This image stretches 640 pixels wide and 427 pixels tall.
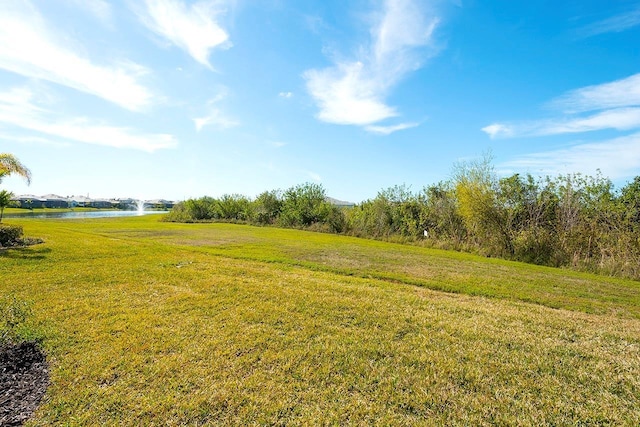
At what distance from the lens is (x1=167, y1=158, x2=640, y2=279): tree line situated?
12789mm

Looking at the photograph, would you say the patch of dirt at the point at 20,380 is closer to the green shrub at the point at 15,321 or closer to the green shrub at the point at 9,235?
the green shrub at the point at 15,321

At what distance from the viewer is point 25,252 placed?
32.7 feet

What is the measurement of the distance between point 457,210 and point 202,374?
20400mm

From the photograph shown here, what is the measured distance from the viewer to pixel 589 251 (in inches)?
533

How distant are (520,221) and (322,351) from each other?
1723 cm

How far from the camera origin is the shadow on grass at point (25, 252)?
9.27 metres

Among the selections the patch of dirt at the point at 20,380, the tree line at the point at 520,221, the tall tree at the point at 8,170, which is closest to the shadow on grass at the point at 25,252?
the tall tree at the point at 8,170

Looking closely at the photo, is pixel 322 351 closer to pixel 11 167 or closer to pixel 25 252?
pixel 25 252

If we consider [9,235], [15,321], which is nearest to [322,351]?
Answer: [15,321]

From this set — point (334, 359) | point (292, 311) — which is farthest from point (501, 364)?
point (292, 311)

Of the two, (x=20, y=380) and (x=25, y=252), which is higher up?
(x=25, y=252)

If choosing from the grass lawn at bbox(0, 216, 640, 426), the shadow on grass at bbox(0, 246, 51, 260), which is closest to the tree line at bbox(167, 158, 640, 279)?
the grass lawn at bbox(0, 216, 640, 426)

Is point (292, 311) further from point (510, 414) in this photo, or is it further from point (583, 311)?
point (583, 311)

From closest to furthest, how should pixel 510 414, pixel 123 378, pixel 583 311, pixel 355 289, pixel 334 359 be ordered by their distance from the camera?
pixel 510 414, pixel 123 378, pixel 334 359, pixel 583 311, pixel 355 289
